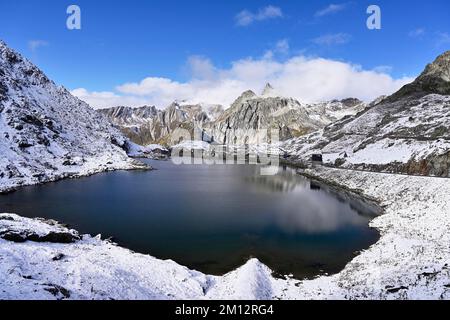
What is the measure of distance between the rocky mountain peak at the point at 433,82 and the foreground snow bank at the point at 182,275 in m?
148

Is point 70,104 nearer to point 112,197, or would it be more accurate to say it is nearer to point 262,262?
point 112,197

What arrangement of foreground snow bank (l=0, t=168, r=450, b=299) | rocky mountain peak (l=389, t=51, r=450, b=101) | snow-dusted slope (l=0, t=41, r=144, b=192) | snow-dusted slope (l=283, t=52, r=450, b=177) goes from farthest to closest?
rocky mountain peak (l=389, t=51, r=450, b=101) → snow-dusted slope (l=0, t=41, r=144, b=192) → snow-dusted slope (l=283, t=52, r=450, b=177) → foreground snow bank (l=0, t=168, r=450, b=299)

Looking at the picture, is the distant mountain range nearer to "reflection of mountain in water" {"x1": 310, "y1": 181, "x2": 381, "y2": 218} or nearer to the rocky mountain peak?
the rocky mountain peak

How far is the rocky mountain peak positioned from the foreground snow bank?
14756 cm

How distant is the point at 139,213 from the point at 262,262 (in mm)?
24327

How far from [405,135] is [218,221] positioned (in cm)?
8681

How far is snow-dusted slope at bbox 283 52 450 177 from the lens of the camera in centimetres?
6702

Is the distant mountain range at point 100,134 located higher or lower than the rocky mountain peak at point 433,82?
lower

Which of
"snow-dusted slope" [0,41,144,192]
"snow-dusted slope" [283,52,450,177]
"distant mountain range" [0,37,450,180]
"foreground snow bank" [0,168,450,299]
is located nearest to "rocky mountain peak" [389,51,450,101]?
"snow-dusted slope" [283,52,450,177]

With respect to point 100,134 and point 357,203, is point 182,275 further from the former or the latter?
point 100,134

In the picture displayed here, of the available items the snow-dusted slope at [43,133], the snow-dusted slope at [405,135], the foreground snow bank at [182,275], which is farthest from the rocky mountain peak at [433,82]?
the foreground snow bank at [182,275]

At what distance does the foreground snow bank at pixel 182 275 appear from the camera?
18812 mm

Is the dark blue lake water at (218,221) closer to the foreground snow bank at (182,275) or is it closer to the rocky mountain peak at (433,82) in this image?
the foreground snow bank at (182,275)
